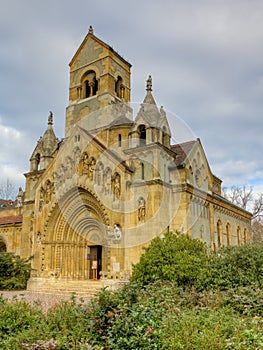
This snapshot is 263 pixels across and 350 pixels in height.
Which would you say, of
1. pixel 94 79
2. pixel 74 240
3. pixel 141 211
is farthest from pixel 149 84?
pixel 74 240

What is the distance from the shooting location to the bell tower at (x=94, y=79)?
28128 millimetres

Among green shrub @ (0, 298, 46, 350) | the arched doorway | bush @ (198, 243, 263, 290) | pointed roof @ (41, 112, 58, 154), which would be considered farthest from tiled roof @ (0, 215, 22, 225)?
green shrub @ (0, 298, 46, 350)

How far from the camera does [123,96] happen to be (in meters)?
30.0

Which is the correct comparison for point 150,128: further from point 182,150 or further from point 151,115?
point 182,150

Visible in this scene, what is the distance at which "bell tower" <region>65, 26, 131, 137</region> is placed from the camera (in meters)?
A: 28.1

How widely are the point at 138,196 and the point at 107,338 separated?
14.6 m

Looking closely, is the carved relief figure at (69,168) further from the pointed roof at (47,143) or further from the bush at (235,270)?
the bush at (235,270)

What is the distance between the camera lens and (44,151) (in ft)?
91.0

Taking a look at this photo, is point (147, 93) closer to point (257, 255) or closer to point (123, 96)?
point (123, 96)

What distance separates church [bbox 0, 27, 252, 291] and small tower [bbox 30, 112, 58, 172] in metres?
0.09

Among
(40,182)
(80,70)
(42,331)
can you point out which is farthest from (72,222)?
(42,331)

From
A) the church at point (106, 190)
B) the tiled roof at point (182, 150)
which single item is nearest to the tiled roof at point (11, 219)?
the church at point (106, 190)

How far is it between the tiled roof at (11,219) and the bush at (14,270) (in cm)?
672

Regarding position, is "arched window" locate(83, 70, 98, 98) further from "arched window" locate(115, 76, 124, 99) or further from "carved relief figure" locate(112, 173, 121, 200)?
"carved relief figure" locate(112, 173, 121, 200)
